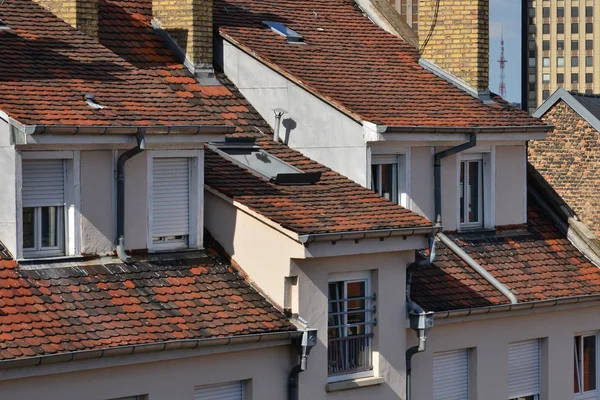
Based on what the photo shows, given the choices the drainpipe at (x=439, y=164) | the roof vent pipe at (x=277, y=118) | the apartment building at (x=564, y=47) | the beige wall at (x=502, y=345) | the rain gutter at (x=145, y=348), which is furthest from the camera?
the apartment building at (x=564, y=47)

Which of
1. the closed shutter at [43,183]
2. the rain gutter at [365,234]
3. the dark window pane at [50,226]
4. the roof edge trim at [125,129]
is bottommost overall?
the rain gutter at [365,234]

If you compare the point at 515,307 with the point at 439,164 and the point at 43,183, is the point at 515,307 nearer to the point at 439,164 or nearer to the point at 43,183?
the point at 439,164

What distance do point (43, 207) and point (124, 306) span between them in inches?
78.0

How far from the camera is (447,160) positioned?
98.7 ft

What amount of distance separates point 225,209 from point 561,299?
7.84 metres

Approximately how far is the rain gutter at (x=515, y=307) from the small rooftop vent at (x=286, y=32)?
6922mm

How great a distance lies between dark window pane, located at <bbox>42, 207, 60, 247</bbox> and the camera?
75.0 feet

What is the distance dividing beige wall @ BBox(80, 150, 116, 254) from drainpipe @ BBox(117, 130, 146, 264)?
11cm

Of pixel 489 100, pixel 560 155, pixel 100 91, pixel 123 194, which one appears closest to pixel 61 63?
pixel 100 91

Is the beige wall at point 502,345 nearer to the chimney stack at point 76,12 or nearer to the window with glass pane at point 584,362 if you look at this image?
the window with glass pane at point 584,362

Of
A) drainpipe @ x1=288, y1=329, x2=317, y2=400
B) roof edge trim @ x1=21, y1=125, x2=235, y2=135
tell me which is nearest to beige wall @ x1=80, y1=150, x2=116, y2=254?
roof edge trim @ x1=21, y1=125, x2=235, y2=135

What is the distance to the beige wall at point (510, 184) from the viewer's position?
103 ft

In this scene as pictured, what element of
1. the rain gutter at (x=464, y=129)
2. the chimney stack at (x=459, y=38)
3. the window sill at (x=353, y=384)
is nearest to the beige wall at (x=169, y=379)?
the window sill at (x=353, y=384)

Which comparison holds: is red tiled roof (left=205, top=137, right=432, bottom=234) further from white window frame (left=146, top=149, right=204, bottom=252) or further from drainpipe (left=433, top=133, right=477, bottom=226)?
drainpipe (left=433, top=133, right=477, bottom=226)
